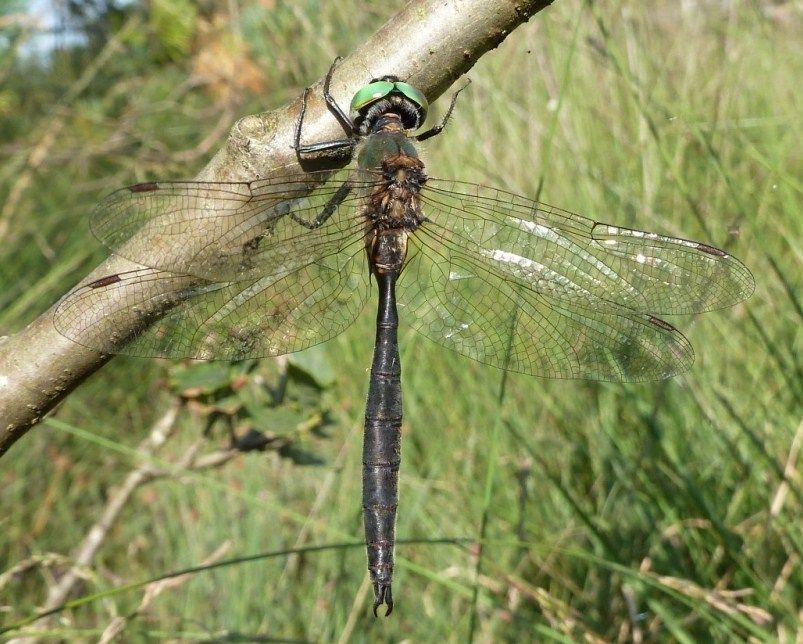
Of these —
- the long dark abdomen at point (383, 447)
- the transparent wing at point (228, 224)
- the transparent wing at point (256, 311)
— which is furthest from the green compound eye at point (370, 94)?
the long dark abdomen at point (383, 447)

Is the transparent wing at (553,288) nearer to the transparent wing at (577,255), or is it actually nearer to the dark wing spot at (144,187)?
the transparent wing at (577,255)

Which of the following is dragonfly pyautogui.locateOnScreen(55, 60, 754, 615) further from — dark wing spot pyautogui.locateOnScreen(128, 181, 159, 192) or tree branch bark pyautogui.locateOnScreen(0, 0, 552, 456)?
tree branch bark pyautogui.locateOnScreen(0, 0, 552, 456)

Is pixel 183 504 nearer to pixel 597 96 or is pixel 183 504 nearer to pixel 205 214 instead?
pixel 205 214

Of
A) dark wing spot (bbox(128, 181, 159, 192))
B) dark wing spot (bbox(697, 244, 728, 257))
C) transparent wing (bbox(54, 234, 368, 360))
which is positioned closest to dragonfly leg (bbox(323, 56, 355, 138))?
transparent wing (bbox(54, 234, 368, 360))

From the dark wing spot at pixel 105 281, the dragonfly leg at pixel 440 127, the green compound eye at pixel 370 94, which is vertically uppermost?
the dragonfly leg at pixel 440 127

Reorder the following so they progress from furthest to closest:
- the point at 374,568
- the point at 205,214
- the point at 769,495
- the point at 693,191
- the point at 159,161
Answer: the point at 159,161 < the point at 693,191 < the point at 769,495 < the point at 374,568 < the point at 205,214

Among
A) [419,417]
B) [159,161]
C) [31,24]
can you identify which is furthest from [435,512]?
[31,24]
